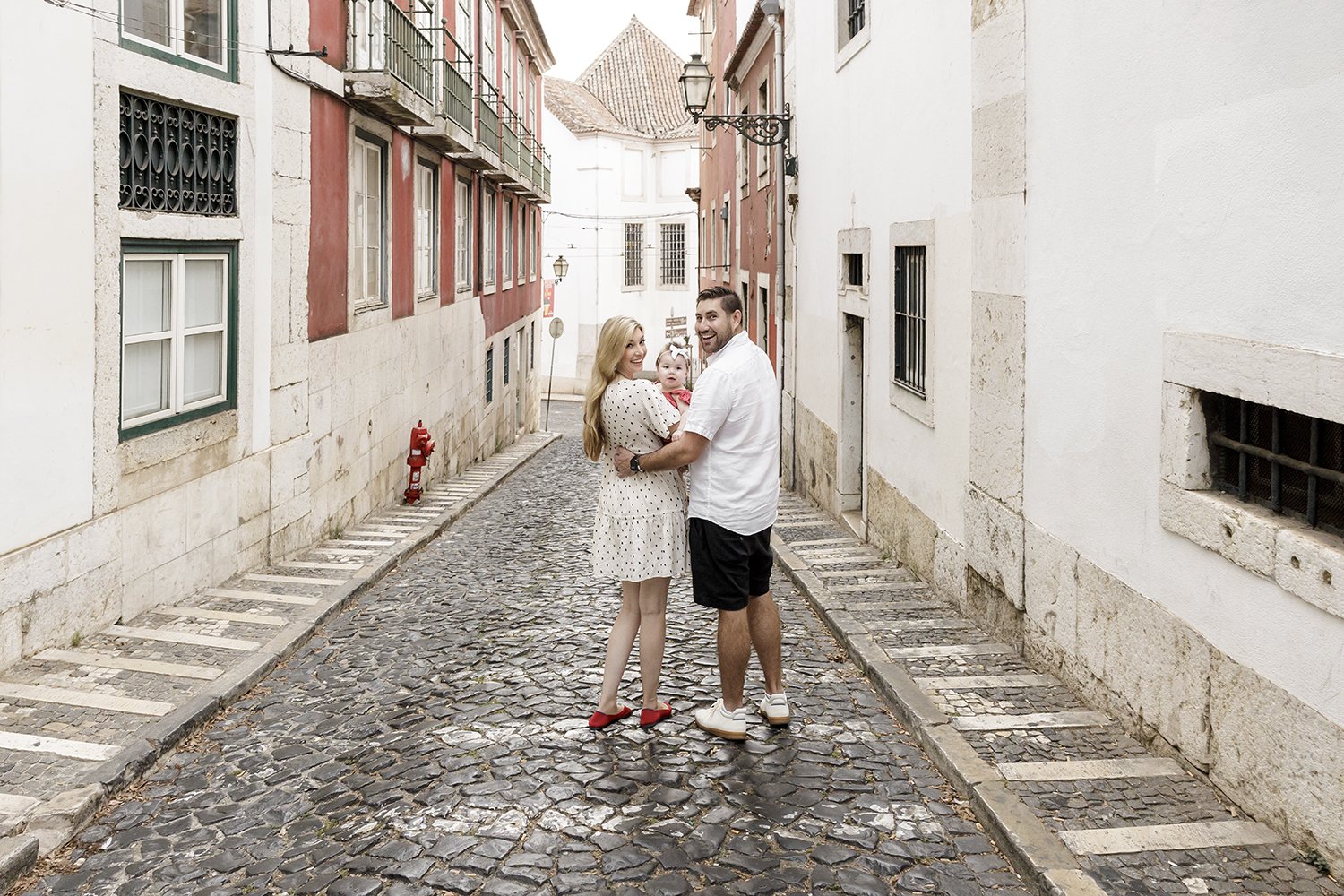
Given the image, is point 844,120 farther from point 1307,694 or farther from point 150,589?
point 1307,694

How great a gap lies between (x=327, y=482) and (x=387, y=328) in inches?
108

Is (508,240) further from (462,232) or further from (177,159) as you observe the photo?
(177,159)

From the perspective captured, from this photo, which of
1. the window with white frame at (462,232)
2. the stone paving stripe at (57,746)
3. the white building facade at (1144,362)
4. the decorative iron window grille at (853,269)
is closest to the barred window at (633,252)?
the window with white frame at (462,232)

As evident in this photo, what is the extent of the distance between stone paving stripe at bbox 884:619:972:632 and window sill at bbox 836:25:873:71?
5.27 m

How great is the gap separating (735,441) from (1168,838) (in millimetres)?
2197

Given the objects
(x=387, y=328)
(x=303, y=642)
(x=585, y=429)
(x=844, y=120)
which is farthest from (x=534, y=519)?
(x=585, y=429)

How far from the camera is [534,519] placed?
520 inches

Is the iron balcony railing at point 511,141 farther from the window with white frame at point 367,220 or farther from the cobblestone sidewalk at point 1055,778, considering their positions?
the cobblestone sidewalk at point 1055,778

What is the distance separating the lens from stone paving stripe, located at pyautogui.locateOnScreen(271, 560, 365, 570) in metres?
9.27

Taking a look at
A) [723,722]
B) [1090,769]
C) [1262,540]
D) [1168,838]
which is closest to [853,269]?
[723,722]

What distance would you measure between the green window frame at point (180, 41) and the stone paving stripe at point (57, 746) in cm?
391

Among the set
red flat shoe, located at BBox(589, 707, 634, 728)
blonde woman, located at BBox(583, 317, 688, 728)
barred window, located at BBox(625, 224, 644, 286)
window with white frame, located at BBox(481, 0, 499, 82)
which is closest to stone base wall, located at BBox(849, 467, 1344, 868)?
blonde woman, located at BBox(583, 317, 688, 728)

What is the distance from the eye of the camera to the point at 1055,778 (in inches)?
186

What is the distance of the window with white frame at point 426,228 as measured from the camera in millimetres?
14797
